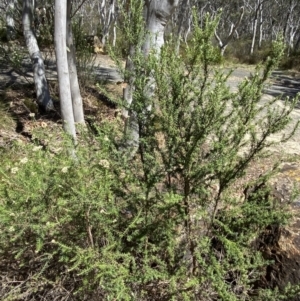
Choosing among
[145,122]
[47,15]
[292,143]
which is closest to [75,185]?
[145,122]

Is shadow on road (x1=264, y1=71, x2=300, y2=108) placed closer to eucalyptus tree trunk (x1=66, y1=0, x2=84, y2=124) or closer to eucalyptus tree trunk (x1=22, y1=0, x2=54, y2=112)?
eucalyptus tree trunk (x1=66, y1=0, x2=84, y2=124)

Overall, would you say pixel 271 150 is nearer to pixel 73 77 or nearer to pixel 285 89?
pixel 73 77

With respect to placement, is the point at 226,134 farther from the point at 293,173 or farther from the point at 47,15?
the point at 47,15

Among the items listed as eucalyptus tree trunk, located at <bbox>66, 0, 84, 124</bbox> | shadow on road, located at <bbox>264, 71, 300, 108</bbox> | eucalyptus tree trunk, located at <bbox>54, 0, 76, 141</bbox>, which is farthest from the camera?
shadow on road, located at <bbox>264, 71, 300, 108</bbox>

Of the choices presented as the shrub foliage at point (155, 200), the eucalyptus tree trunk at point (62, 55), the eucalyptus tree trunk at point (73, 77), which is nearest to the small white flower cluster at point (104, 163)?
the shrub foliage at point (155, 200)

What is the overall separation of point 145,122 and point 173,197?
2.11ft

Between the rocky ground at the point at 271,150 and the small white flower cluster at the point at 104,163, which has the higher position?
the small white flower cluster at the point at 104,163

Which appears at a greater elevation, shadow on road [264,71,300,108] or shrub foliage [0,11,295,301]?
shrub foliage [0,11,295,301]

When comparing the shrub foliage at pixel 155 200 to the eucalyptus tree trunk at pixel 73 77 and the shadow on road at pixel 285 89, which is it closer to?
the eucalyptus tree trunk at pixel 73 77

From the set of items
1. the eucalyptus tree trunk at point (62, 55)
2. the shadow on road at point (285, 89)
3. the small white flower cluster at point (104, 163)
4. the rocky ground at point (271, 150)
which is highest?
the eucalyptus tree trunk at point (62, 55)

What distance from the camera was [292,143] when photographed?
5.45m

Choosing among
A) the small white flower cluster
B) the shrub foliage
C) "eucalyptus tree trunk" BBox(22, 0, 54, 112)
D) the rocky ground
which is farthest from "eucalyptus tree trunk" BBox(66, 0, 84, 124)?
the small white flower cluster

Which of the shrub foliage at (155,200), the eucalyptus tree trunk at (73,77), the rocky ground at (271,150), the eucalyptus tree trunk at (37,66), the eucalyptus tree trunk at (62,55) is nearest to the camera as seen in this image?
the shrub foliage at (155,200)

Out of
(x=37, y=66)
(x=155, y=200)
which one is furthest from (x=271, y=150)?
(x=37, y=66)
